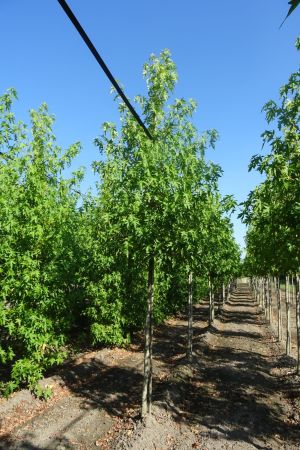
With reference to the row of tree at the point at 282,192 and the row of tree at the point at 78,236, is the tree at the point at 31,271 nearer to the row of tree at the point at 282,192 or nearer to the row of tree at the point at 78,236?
the row of tree at the point at 78,236

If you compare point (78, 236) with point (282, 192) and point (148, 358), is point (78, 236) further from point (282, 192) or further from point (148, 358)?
point (282, 192)

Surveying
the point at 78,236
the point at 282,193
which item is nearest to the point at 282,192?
the point at 282,193

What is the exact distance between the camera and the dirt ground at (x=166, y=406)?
7857 mm

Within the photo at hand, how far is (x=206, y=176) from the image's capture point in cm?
894

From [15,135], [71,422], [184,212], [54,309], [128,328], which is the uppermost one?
[15,135]

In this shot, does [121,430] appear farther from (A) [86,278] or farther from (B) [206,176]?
(A) [86,278]

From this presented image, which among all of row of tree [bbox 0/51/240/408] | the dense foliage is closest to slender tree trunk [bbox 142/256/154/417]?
row of tree [bbox 0/51/240/408]

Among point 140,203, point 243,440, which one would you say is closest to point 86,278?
point 140,203

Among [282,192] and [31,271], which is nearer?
[282,192]

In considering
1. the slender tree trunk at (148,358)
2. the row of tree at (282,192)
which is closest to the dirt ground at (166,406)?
the slender tree trunk at (148,358)

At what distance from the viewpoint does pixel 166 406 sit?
929 cm

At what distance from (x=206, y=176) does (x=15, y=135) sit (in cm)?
919

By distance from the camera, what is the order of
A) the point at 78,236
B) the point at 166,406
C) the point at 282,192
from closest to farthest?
the point at 282,192, the point at 166,406, the point at 78,236

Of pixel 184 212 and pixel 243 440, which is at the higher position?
pixel 184 212
